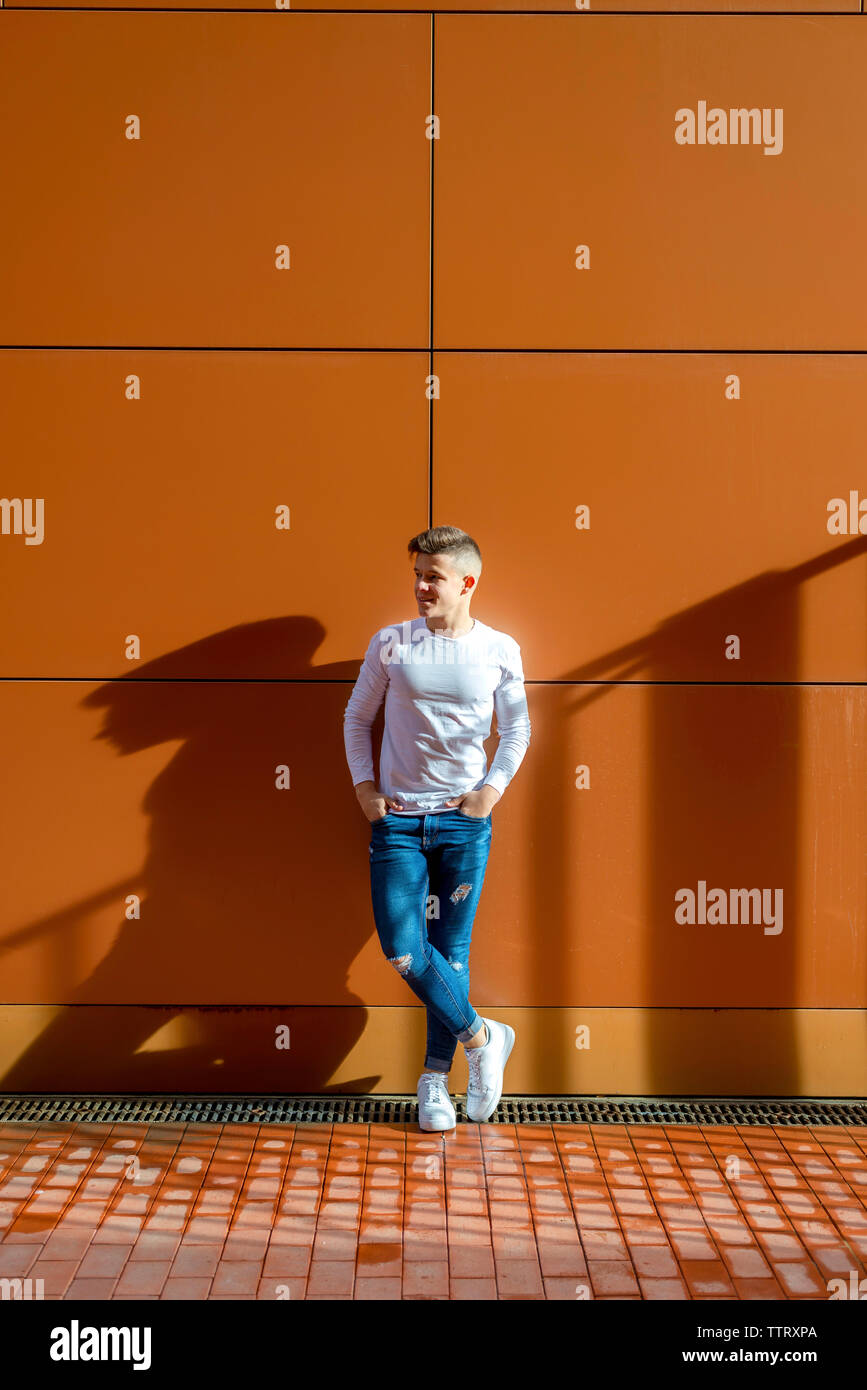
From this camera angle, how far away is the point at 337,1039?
435cm

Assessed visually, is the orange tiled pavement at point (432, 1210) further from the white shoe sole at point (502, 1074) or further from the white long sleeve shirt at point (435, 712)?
the white long sleeve shirt at point (435, 712)

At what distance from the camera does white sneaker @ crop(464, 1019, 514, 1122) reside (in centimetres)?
400

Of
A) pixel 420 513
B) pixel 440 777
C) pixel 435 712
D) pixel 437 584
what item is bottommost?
pixel 440 777

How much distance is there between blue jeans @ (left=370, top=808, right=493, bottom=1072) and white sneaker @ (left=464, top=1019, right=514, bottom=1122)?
10 cm

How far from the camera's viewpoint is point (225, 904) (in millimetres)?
4371

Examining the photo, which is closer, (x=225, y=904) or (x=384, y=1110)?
(x=384, y=1110)

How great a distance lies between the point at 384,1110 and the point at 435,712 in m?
1.59

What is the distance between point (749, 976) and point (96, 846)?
2.70 m

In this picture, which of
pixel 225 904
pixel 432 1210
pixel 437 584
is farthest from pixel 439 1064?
pixel 437 584

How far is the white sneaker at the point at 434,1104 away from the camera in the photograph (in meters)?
4.00

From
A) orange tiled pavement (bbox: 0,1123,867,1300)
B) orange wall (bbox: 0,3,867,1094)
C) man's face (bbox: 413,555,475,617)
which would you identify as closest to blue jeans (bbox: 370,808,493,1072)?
orange wall (bbox: 0,3,867,1094)

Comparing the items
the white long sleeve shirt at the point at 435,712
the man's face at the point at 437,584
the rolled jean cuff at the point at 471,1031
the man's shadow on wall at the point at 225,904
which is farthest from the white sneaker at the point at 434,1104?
the man's face at the point at 437,584

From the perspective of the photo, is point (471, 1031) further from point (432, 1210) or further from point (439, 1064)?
point (432, 1210)

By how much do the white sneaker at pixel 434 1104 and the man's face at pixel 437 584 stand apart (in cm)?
175
